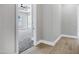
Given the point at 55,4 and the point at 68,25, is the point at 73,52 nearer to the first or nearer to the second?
the point at 68,25

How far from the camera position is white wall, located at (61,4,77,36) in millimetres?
1488

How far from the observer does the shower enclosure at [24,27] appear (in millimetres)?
1519

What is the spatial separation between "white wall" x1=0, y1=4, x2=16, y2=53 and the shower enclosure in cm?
8

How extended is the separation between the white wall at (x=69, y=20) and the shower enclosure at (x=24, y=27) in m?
0.48

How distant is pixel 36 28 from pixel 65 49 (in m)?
0.55

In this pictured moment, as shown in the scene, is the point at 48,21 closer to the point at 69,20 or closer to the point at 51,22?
the point at 51,22

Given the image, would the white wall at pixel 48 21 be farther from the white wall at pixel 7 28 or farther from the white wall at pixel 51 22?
the white wall at pixel 7 28

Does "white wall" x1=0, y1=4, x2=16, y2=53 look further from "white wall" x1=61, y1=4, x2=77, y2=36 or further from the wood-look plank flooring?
"white wall" x1=61, y1=4, x2=77, y2=36

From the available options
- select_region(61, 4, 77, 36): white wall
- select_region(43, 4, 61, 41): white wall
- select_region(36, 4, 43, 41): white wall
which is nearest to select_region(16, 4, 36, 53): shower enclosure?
select_region(36, 4, 43, 41): white wall

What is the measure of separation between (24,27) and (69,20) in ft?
2.30

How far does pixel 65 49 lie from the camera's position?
1.51 m

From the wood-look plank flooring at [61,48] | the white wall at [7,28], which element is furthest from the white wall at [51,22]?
the white wall at [7,28]
